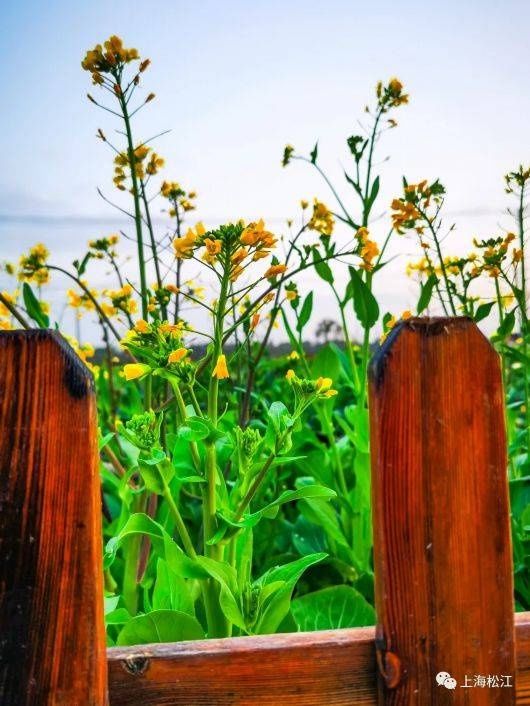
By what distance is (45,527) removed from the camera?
A: 936 mm

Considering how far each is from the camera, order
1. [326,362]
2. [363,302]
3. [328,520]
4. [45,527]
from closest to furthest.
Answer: [45,527]
[363,302]
[328,520]
[326,362]

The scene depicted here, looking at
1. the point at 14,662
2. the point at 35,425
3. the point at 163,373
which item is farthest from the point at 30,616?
the point at 163,373

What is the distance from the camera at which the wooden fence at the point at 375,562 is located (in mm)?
936

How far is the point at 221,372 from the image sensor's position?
124 cm

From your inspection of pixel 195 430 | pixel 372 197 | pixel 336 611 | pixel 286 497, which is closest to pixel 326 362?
pixel 372 197

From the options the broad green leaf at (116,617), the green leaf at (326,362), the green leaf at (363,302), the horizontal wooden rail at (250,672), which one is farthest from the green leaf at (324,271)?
the horizontal wooden rail at (250,672)

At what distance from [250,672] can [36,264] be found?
1513 millimetres

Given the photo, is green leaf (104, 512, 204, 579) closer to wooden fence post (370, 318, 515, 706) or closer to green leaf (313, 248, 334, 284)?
wooden fence post (370, 318, 515, 706)

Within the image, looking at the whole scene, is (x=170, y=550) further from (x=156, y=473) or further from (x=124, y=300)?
(x=124, y=300)

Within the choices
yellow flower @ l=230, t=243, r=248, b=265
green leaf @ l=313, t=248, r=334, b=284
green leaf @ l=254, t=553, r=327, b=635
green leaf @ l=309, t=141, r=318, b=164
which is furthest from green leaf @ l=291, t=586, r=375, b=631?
green leaf @ l=309, t=141, r=318, b=164

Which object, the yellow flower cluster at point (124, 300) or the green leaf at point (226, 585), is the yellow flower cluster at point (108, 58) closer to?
the yellow flower cluster at point (124, 300)

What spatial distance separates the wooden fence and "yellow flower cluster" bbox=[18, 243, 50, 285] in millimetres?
1232

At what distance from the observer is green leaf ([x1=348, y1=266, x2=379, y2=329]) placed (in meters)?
1.90

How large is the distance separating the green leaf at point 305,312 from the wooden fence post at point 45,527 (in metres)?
1.27
